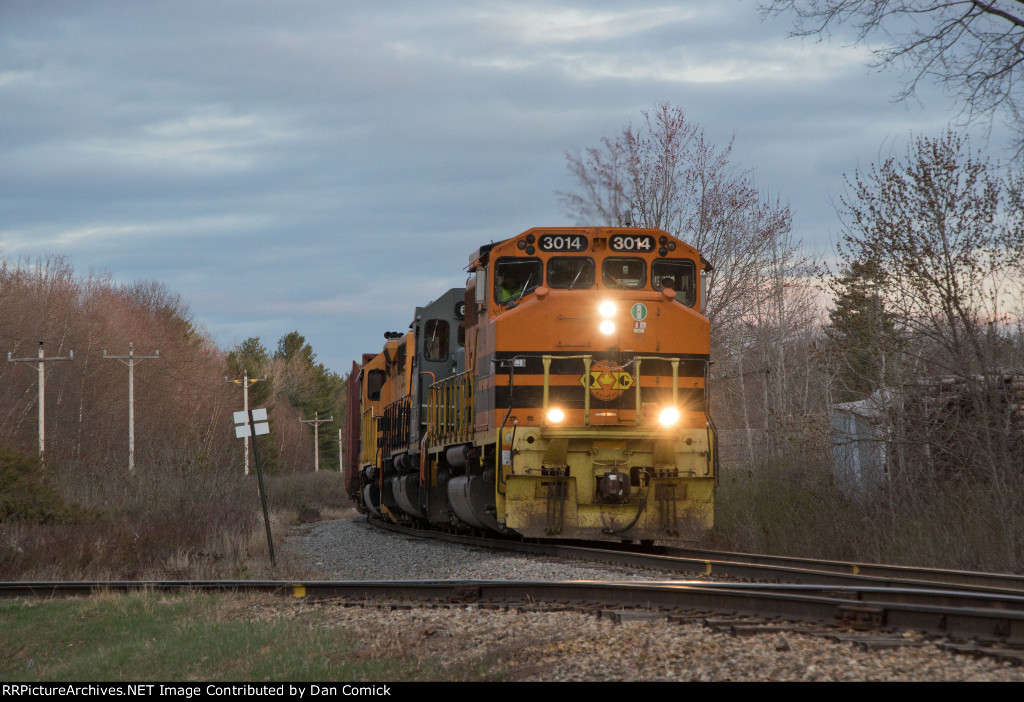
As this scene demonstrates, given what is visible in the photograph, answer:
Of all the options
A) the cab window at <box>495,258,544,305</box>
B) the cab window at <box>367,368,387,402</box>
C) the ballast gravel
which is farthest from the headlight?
→ the cab window at <box>367,368,387,402</box>

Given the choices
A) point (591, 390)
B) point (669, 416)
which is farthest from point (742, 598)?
point (591, 390)

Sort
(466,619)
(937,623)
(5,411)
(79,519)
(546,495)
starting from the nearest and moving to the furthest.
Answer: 1. (937,623)
2. (466,619)
3. (546,495)
4. (79,519)
5. (5,411)

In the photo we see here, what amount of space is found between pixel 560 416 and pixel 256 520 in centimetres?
934

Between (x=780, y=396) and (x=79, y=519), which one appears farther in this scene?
(x=780, y=396)

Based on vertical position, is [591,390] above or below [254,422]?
above

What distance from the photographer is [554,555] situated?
12516 mm

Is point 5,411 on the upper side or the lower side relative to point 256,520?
upper

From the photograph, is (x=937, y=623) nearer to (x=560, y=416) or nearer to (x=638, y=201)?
(x=560, y=416)

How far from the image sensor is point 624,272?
496 inches

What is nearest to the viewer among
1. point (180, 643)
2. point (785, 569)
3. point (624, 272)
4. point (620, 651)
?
point (620, 651)

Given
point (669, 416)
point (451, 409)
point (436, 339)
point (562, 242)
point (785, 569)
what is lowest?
point (785, 569)

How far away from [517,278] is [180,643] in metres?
6.42

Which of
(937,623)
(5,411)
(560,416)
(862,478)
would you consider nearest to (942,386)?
(862,478)

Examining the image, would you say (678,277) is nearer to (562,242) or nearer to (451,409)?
(562,242)
